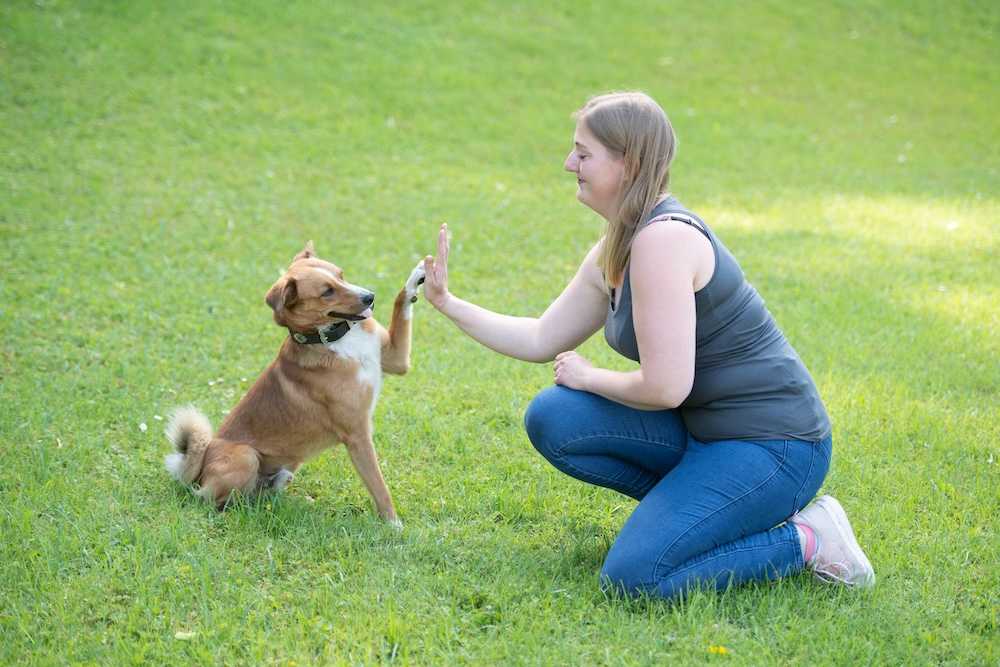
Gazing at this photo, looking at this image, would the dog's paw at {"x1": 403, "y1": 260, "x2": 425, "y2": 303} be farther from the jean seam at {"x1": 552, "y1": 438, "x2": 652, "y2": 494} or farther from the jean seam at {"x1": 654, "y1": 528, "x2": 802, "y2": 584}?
the jean seam at {"x1": 654, "y1": 528, "x2": 802, "y2": 584}

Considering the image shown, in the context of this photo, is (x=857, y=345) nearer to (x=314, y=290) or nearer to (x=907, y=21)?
(x=314, y=290)

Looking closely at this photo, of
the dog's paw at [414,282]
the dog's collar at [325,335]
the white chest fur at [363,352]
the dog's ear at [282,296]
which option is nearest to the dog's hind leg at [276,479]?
the white chest fur at [363,352]

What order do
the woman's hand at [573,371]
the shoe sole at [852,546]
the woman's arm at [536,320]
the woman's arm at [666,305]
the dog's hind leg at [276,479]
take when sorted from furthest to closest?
the dog's hind leg at [276,479] → the woman's arm at [536,320] → the woman's hand at [573,371] → the shoe sole at [852,546] → the woman's arm at [666,305]

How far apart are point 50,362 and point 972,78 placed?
13918mm

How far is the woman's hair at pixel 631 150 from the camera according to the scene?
125 inches

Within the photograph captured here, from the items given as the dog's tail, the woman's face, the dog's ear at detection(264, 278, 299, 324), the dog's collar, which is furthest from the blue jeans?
the dog's tail

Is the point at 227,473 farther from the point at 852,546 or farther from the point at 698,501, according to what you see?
the point at 852,546

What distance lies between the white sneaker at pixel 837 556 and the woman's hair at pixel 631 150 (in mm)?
1173

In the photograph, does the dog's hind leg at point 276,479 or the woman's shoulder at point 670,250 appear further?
the dog's hind leg at point 276,479

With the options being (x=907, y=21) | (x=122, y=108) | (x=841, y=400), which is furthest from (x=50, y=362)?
(x=907, y=21)

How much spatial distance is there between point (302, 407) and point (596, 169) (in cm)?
167

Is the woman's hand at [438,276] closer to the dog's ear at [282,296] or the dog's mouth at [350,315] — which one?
the dog's mouth at [350,315]

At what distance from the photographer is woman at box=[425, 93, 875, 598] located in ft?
10.3

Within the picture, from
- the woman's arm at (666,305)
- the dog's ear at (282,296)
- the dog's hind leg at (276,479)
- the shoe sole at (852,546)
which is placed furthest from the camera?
the dog's hind leg at (276,479)
